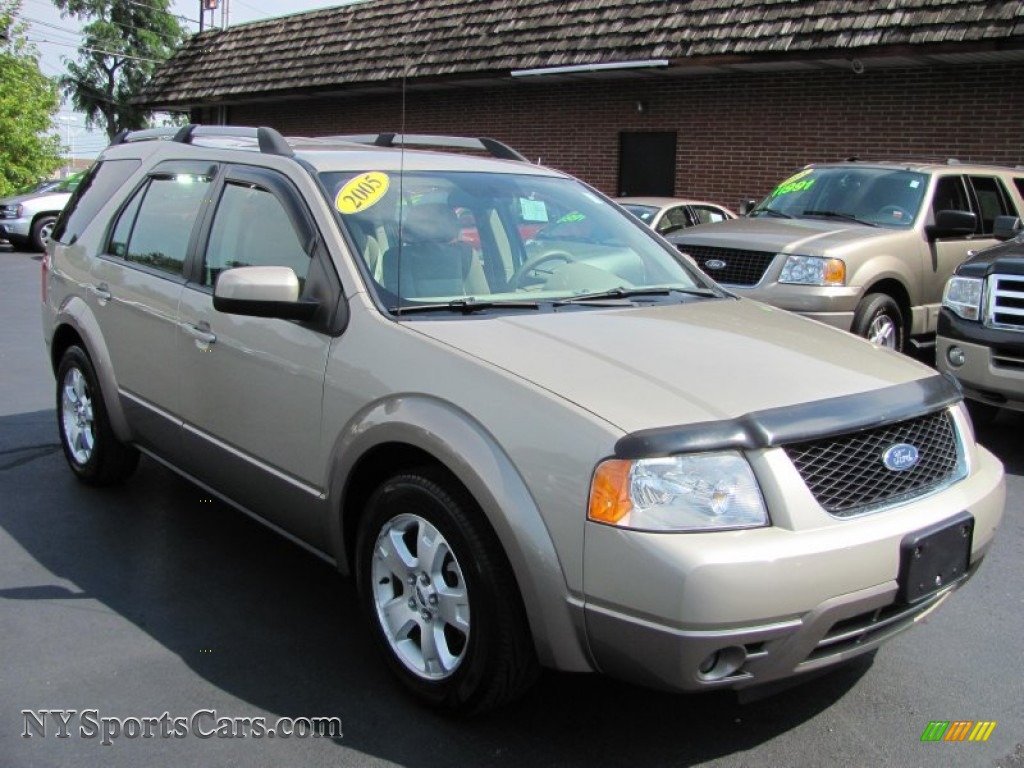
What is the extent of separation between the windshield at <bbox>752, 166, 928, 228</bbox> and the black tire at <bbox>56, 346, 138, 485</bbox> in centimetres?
599

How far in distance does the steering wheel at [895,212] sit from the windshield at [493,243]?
4.60 meters

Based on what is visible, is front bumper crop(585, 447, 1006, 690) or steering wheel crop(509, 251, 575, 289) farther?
steering wheel crop(509, 251, 575, 289)

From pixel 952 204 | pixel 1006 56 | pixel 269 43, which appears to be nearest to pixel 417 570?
pixel 952 204

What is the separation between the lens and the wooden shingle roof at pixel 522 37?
10.9 meters

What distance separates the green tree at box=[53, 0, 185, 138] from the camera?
43.9 metres

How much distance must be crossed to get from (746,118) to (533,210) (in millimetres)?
10400

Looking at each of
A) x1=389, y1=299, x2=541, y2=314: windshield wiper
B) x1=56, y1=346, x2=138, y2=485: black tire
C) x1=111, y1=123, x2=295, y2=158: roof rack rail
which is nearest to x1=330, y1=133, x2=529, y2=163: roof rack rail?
x1=111, y1=123, x2=295, y2=158: roof rack rail

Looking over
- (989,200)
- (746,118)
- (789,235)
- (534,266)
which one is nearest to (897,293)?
(789,235)

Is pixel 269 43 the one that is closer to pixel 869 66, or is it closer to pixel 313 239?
pixel 869 66

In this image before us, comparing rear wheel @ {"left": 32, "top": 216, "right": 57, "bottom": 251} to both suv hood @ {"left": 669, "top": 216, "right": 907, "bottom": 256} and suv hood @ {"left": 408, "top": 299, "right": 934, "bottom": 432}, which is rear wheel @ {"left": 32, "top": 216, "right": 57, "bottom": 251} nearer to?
suv hood @ {"left": 669, "top": 216, "right": 907, "bottom": 256}

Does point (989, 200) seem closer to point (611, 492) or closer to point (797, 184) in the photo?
point (797, 184)

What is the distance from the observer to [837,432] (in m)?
2.60

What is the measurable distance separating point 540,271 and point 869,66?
9975 millimetres

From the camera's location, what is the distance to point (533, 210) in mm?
3971
